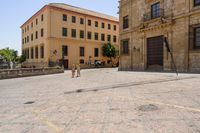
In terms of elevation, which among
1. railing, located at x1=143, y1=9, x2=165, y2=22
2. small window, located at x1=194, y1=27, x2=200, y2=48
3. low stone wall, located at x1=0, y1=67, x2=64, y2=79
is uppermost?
railing, located at x1=143, y1=9, x2=165, y2=22

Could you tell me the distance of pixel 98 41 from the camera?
49.1 meters

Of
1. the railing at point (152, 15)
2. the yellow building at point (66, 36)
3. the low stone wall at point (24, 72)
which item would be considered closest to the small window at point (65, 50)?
the yellow building at point (66, 36)

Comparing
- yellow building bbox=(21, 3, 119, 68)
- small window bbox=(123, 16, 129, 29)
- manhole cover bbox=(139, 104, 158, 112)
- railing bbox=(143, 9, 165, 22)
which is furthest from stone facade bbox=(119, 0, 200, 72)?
yellow building bbox=(21, 3, 119, 68)

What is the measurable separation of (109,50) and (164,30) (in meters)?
26.9

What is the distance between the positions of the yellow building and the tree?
139 cm

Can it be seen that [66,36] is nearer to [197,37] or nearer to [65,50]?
[65,50]

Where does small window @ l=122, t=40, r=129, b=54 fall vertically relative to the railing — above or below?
below

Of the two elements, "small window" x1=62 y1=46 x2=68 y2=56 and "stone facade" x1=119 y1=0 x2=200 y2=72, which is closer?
"stone facade" x1=119 y1=0 x2=200 y2=72

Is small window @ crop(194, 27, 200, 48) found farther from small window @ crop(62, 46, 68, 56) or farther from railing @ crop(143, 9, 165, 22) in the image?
small window @ crop(62, 46, 68, 56)

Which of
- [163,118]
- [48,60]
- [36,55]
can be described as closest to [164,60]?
[163,118]

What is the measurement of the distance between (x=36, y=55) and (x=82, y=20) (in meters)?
14.2

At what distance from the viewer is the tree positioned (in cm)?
4844

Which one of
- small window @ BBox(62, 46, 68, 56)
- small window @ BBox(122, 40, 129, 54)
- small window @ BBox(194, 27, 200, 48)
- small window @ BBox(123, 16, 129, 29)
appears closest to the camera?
small window @ BBox(194, 27, 200, 48)

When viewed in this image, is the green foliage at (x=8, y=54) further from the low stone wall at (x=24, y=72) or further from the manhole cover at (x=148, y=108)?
the manhole cover at (x=148, y=108)
